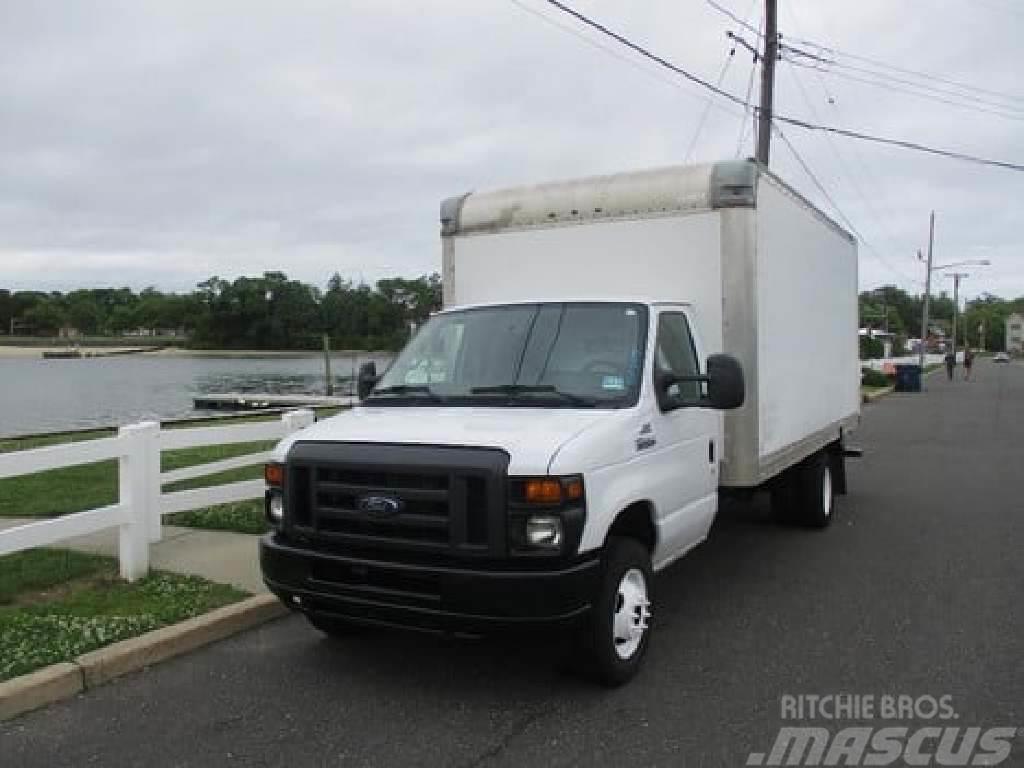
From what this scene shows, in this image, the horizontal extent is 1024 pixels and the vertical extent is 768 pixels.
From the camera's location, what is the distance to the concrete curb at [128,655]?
15.1ft

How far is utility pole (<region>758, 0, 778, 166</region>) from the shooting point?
2075cm

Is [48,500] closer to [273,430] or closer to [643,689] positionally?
[273,430]

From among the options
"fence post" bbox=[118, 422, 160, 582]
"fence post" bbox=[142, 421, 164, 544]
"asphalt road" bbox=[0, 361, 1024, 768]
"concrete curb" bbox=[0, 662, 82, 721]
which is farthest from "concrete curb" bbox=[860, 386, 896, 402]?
"concrete curb" bbox=[0, 662, 82, 721]

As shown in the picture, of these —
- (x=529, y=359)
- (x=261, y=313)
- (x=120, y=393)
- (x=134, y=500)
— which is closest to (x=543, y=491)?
(x=529, y=359)

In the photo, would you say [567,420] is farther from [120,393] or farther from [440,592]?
[120,393]

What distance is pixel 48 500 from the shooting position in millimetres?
9203

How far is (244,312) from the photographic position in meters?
98.0

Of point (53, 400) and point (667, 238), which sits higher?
point (667, 238)

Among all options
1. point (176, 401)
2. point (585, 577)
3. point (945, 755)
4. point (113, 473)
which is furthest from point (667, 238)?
point (176, 401)

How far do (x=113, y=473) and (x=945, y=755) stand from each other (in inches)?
392

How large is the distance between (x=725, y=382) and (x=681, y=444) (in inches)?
21.8

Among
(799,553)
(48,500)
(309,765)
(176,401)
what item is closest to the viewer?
(309,765)

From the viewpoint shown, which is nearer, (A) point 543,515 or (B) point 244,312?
(A) point 543,515

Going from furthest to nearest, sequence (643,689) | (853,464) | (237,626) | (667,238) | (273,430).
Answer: (853,464) < (273,430) < (667,238) < (237,626) < (643,689)
